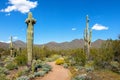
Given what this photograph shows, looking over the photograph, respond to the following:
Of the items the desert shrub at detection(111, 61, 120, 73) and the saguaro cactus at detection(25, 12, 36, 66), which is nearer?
the saguaro cactus at detection(25, 12, 36, 66)

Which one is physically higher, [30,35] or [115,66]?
[30,35]

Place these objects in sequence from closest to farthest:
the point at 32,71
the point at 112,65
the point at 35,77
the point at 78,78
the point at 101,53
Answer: the point at 78,78, the point at 35,77, the point at 32,71, the point at 112,65, the point at 101,53

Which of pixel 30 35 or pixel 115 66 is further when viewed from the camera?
pixel 115 66

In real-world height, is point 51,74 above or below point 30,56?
below

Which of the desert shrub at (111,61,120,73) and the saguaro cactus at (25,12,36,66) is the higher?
the saguaro cactus at (25,12,36,66)

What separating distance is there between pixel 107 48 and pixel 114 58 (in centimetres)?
122

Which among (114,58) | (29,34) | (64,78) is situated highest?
(29,34)

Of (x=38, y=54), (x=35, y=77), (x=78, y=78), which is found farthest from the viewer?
(x=38, y=54)

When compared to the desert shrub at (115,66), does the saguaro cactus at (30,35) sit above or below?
above

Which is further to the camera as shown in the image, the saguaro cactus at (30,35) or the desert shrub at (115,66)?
the desert shrub at (115,66)

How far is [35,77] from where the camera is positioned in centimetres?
1875

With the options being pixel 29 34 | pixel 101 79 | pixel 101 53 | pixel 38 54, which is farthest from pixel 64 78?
pixel 38 54

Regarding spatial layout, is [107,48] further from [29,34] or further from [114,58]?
[29,34]

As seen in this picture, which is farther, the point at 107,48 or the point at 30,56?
the point at 107,48
